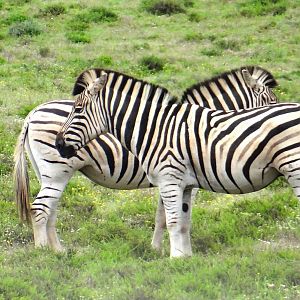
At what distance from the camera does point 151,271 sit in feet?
20.3

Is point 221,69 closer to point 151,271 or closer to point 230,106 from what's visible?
point 230,106

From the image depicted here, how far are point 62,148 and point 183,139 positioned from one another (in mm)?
1227

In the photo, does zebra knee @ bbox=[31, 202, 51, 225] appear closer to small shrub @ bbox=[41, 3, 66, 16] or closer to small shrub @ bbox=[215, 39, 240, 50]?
small shrub @ bbox=[215, 39, 240, 50]

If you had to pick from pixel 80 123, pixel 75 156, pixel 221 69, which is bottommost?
pixel 221 69

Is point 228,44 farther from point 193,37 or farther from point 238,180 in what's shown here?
point 238,180

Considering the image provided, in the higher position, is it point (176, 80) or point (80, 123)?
point (80, 123)

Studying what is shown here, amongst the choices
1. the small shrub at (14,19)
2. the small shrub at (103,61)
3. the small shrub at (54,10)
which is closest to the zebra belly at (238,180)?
the small shrub at (103,61)

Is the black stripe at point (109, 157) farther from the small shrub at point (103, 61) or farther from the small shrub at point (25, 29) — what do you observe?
the small shrub at point (25, 29)

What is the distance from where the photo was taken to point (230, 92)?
318 inches

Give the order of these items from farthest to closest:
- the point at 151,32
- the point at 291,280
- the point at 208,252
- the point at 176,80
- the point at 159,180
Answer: the point at 151,32, the point at 176,80, the point at 208,252, the point at 159,180, the point at 291,280

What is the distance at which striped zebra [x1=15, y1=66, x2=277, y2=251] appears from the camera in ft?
25.8

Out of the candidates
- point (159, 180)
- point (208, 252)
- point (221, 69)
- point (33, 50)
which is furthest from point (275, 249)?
point (33, 50)

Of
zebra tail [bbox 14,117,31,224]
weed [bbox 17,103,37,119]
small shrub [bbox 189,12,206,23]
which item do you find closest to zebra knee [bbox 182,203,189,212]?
zebra tail [bbox 14,117,31,224]

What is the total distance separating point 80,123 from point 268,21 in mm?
15680
